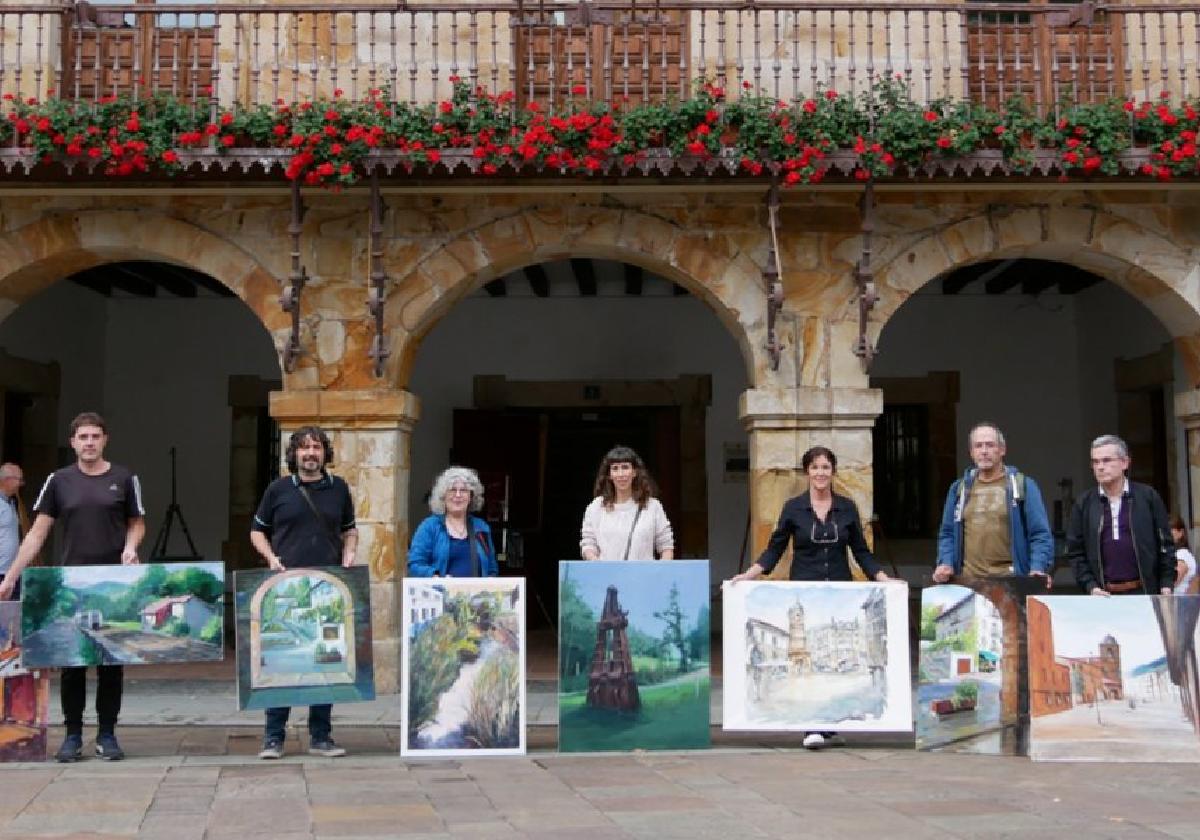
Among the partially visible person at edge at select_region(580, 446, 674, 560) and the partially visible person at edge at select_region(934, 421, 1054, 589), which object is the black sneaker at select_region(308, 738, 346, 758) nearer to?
the partially visible person at edge at select_region(580, 446, 674, 560)

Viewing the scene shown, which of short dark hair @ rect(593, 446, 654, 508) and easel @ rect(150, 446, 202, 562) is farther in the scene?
easel @ rect(150, 446, 202, 562)

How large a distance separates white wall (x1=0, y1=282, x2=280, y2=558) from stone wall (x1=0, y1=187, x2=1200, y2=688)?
407 cm

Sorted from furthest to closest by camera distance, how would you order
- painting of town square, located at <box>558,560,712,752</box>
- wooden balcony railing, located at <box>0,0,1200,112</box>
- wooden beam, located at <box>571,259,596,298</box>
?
wooden beam, located at <box>571,259,596,298</box>, wooden balcony railing, located at <box>0,0,1200,112</box>, painting of town square, located at <box>558,560,712,752</box>

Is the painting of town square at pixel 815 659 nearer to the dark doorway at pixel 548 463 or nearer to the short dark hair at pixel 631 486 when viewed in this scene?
the short dark hair at pixel 631 486

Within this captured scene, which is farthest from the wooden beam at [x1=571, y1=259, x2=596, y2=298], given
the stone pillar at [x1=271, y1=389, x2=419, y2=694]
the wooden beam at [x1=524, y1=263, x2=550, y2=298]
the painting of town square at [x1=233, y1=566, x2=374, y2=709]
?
the painting of town square at [x1=233, y1=566, x2=374, y2=709]

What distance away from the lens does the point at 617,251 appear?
344 inches

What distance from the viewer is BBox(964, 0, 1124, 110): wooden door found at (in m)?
8.90

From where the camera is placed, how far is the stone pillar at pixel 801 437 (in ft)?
28.0

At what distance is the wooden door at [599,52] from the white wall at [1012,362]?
472cm

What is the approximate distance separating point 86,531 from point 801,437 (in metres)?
4.54

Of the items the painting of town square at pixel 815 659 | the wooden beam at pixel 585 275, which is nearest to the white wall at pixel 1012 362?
the wooden beam at pixel 585 275

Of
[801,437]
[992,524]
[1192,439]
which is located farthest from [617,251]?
[1192,439]

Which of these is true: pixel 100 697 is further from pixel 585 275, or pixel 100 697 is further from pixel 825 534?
pixel 585 275

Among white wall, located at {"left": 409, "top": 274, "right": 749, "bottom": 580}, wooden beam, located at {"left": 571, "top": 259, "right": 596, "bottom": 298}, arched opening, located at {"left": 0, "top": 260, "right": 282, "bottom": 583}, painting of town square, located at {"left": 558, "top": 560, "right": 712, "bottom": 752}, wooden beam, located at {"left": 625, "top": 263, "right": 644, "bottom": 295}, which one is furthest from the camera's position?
white wall, located at {"left": 409, "top": 274, "right": 749, "bottom": 580}
